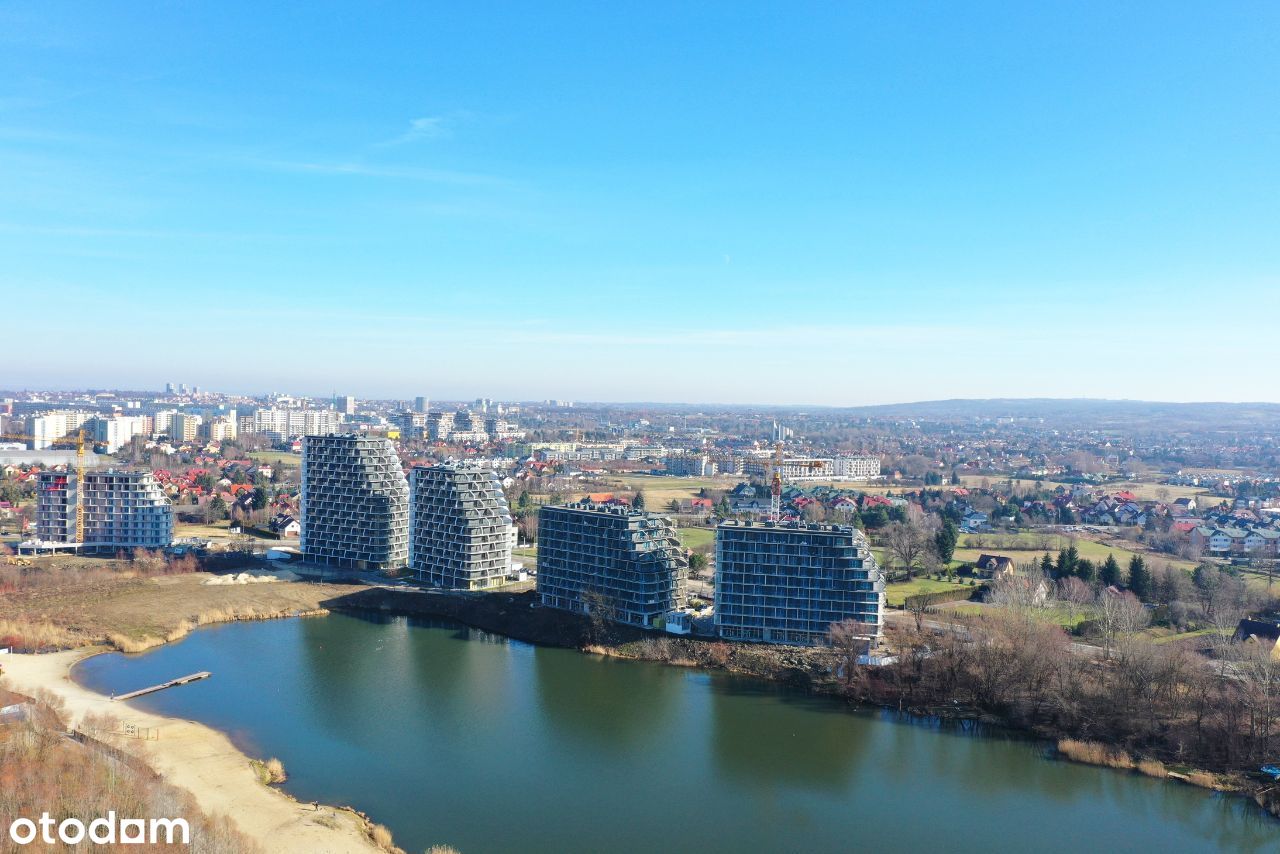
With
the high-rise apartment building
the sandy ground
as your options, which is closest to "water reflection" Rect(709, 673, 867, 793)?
the sandy ground

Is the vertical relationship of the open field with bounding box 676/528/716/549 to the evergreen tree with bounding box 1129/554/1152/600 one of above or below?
below

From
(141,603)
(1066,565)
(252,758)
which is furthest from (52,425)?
(1066,565)

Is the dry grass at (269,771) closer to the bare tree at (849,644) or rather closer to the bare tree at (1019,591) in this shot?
the bare tree at (849,644)

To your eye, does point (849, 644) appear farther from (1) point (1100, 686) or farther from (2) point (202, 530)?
(2) point (202, 530)

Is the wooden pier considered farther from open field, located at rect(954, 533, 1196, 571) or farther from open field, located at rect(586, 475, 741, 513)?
open field, located at rect(586, 475, 741, 513)

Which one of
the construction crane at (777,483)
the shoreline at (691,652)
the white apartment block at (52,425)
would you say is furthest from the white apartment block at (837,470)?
the white apartment block at (52,425)

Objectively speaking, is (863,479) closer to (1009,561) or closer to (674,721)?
(1009,561)
